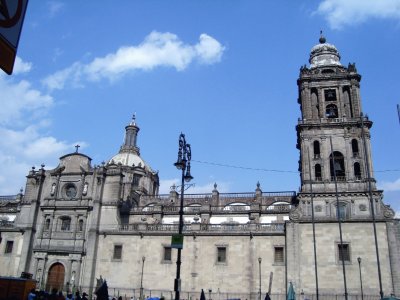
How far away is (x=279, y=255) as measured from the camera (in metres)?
35.4

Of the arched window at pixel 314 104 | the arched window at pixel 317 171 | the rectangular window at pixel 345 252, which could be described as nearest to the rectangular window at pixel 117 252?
the arched window at pixel 317 171

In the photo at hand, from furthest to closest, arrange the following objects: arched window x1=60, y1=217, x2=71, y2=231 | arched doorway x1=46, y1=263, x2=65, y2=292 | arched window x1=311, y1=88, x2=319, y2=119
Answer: arched window x1=60, y1=217, x2=71, y2=231 → arched doorway x1=46, y1=263, x2=65, y2=292 → arched window x1=311, y1=88, x2=319, y2=119

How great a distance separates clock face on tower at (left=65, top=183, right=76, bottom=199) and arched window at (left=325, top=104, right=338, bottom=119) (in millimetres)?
28606

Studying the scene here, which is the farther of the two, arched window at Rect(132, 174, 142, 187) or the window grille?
arched window at Rect(132, 174, 142, 187)

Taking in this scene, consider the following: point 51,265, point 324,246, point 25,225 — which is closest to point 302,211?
point 324,246

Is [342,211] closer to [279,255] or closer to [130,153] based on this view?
[279,255]

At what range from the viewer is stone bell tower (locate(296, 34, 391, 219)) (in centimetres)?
3459

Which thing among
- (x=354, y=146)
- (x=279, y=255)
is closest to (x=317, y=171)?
(x=354, y=146)

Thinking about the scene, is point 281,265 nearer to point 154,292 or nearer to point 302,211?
point 302,211

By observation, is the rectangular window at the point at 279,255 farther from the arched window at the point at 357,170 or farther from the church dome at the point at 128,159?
the church dome at the point at 128,159

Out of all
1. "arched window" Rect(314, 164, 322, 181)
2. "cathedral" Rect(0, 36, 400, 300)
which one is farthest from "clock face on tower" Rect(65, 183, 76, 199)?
"arched window" Rect(314, 164, 322, 181)

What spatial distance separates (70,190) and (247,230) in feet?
68.1

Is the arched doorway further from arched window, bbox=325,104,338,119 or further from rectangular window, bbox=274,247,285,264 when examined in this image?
arched window, bbox=325,104,338,119

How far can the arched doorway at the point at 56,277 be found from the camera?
39244mm
